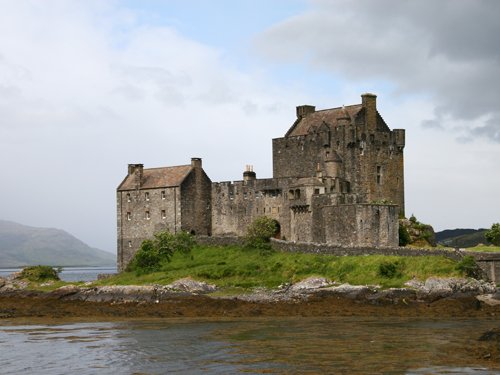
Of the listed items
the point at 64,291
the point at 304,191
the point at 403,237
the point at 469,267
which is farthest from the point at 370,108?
the point at 64,291

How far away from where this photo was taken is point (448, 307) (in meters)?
51.1

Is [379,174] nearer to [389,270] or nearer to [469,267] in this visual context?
[389,270]

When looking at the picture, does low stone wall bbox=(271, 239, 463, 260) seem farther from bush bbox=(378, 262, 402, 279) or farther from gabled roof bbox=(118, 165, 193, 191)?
gabled roof bbox=(118, 165, 193, 191)

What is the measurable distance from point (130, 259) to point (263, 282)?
19787 mm

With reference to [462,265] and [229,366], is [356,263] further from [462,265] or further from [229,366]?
[229,366]

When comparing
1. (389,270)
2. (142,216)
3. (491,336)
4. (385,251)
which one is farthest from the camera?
(142,216)

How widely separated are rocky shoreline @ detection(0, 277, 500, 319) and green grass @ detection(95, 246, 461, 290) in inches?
44.8

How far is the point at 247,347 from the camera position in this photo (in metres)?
40.0

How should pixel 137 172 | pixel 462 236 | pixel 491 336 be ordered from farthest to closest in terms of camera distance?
pixel 462 236 < pixel 137 172 < pixel 491 336

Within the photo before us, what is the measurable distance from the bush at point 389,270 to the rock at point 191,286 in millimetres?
11510

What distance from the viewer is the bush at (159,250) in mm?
69125

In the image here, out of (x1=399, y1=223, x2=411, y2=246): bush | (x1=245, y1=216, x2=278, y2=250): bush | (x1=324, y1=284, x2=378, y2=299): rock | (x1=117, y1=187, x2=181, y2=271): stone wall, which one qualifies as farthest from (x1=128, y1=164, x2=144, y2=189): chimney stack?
(x1=324, y1=284, x2=378, y2=299): rock

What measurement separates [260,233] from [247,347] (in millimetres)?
28458

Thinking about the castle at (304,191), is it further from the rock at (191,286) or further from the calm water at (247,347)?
the calm water at (247,347)
